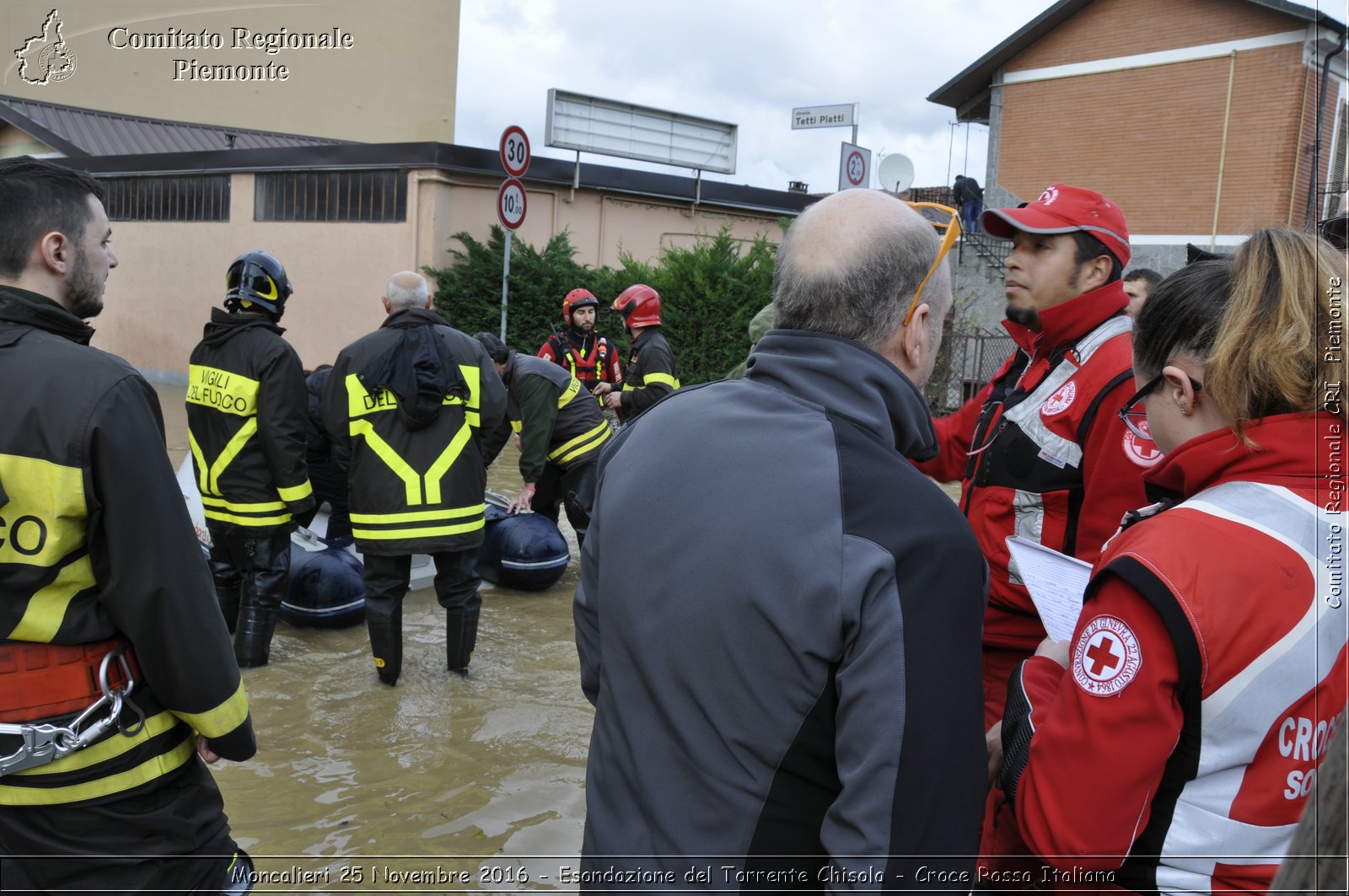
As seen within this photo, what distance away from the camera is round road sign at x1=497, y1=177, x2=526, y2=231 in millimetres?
10320

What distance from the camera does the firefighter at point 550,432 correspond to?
22.9ft

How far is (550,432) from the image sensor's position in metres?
7.03

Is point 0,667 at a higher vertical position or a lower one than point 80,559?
lower

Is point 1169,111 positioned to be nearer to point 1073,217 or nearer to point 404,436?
point 404,436

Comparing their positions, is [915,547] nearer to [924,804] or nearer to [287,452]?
[924,804]

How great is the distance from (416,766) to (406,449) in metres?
1.58

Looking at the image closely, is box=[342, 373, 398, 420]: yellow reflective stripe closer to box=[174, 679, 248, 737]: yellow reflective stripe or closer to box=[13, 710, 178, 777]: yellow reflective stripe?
box=[174, 679, 248, 737]: yellow reflective stripe

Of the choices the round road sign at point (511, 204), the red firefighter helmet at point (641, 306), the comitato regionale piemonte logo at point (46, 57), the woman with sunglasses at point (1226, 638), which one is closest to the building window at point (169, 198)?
the comitato regionale piemonte logo at point (46, 57)

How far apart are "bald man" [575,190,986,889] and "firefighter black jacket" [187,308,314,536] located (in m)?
4.03

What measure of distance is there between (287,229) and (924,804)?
19278 millimetres

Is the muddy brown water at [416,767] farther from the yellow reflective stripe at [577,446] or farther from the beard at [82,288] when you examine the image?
the beard at [82,288]

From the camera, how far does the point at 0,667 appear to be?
6.88 feet

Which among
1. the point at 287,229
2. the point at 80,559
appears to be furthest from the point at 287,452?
the point at 287,229

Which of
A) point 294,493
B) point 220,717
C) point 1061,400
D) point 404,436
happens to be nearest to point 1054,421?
point 1061,400
